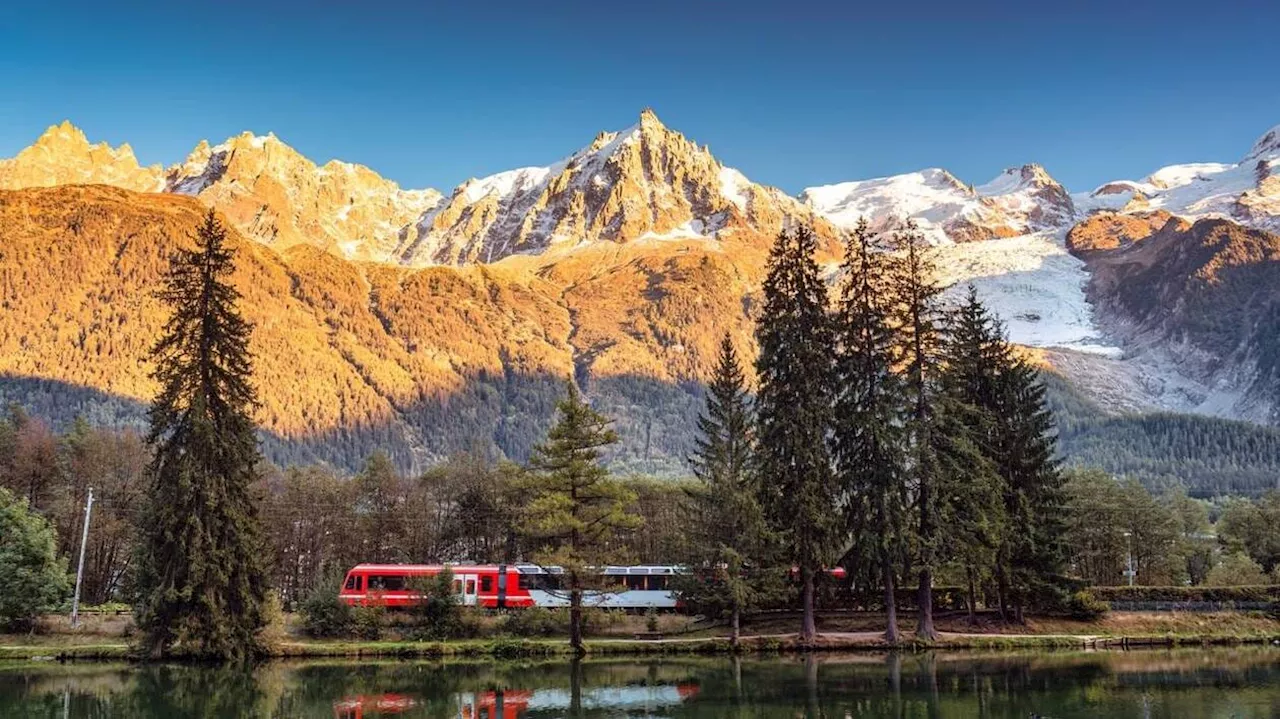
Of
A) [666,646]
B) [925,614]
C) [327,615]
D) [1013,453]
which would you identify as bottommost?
[666,646]

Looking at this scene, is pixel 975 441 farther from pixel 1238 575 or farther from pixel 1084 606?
pixel 1238 575

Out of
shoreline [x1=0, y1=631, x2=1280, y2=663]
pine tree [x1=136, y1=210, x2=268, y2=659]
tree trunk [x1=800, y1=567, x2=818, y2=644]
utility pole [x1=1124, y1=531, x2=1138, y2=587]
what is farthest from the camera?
utility pole [x1=1124, y1=531, x2=1138, y2=587]

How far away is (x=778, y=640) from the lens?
50.3m

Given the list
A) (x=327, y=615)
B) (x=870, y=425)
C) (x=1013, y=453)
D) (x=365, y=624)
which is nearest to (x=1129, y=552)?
(x=1013, y=453)

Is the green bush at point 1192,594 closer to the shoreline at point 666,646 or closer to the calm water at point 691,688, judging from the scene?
the shoreline at point 666,646

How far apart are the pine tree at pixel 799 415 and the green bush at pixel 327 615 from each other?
24.8 meters

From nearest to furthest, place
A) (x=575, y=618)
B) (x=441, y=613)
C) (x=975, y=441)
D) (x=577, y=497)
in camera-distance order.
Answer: (x=575, y=618) → (x=577, y=497) → (x=975, y=441) → (x=441, y=613)

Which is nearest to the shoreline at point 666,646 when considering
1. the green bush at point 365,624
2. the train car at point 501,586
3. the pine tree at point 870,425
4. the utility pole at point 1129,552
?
the green bush at point 365,624

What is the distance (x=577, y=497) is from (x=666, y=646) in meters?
9.07

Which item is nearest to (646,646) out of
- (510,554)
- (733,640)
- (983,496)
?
(733,640)

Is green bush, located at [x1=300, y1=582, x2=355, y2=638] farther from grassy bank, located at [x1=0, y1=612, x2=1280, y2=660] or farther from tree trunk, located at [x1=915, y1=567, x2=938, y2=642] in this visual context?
tree trunk, located at [x1=915, y1=567, x2=938, y2=642]

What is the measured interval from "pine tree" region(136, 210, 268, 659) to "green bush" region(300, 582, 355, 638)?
769cm

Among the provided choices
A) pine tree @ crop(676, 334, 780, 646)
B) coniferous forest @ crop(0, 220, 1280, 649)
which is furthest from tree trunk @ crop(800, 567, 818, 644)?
pine tree @ crop(676, 334, 780, 646)

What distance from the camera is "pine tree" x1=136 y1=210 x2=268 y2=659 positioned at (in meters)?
45.4
